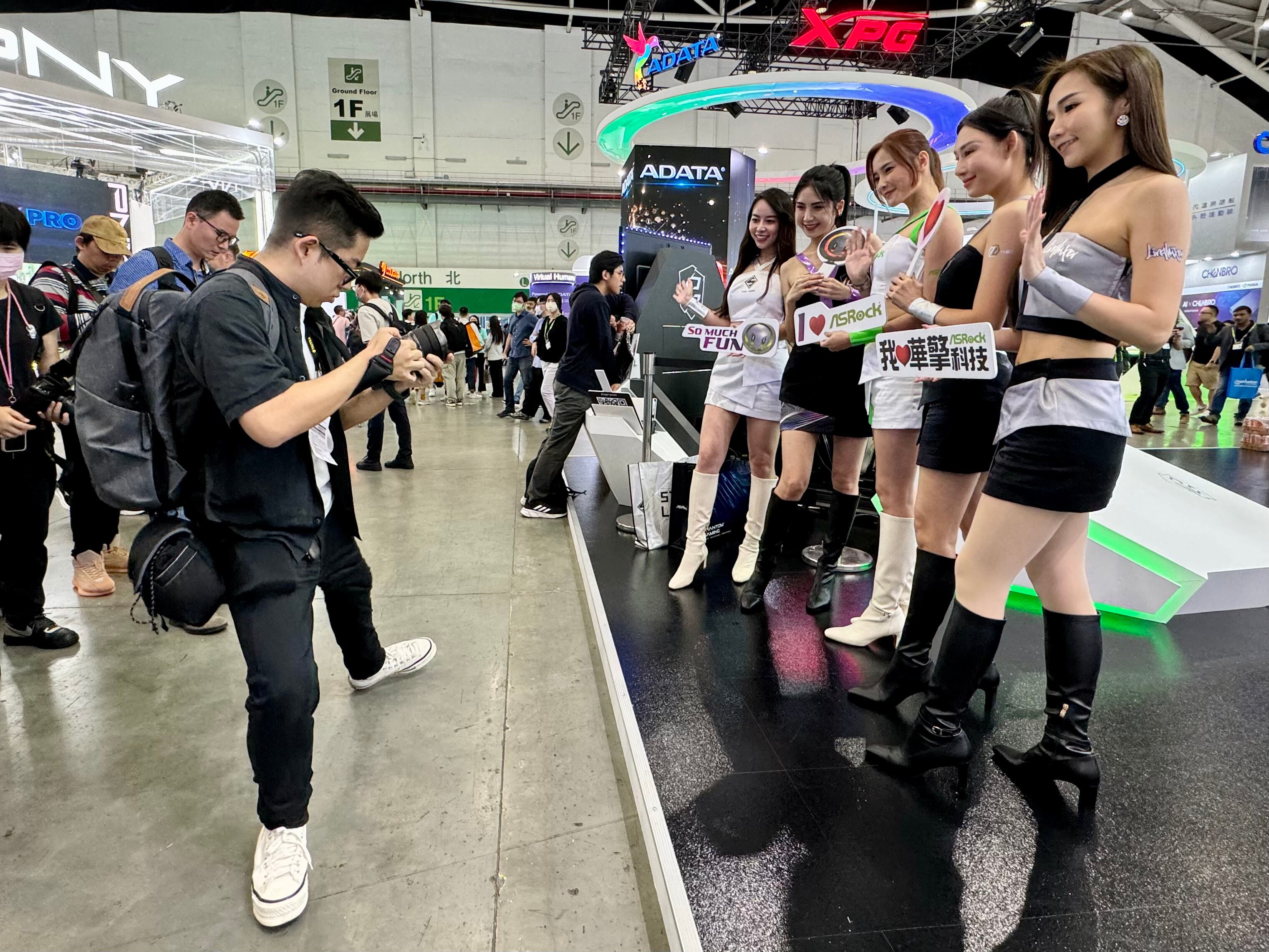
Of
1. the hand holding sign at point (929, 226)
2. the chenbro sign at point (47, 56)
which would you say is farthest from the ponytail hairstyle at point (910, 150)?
the chenbro sign at point (47, 56)

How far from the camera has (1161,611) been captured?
260cm

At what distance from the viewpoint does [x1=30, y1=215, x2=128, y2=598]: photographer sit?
2.95 meters

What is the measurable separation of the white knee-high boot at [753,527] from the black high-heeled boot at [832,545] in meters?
0.32

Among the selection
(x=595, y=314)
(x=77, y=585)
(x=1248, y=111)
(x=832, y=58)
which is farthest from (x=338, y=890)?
(x=1248, y=111)

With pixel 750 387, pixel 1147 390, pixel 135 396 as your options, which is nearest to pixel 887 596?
pixel 750 387

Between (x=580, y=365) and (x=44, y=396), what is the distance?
2572 millimetres

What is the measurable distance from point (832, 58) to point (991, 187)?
1588cm

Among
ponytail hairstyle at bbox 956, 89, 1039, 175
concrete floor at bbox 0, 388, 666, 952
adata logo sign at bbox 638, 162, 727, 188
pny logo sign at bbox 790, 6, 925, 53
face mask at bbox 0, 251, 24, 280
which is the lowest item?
concrete floor at bbox 0, 388, 666, 952

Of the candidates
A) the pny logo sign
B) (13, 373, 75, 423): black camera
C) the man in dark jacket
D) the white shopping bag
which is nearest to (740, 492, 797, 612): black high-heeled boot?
the white shopping bag

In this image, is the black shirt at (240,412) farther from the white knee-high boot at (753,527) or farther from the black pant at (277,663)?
Result: the white knee-high boot at (753,527)

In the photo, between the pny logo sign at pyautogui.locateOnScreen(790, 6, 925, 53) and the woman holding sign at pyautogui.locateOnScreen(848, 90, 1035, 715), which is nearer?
the woman holding sign at pyautogui.locateOnScreen(848, 90, 1035, 715)

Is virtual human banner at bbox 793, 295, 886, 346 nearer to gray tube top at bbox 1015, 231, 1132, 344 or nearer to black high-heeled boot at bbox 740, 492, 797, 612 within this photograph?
gray tube top at bbox 1015, 231, 1132, 344

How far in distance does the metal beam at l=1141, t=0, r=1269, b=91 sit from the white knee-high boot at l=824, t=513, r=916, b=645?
791 inches

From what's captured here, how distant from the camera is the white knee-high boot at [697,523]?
295cm
